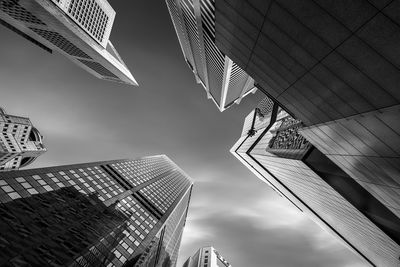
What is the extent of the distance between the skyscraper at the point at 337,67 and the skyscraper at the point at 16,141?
17296 centimetres

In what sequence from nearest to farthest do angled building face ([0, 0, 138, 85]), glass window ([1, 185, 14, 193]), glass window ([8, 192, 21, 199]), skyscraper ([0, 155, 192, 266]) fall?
skyscraper ([0, 155, 192, 266]) → glass window ([1, 185, 14, 193]) → glass window ([8, 192, 21, 199]) → angled building face ([0, 0, 138, 85])

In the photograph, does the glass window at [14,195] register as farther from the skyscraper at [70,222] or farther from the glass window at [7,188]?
the glass window at [7,188]

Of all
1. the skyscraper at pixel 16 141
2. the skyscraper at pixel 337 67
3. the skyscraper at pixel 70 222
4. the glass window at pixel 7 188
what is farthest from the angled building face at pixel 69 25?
the skyscraper at pixel 337 67

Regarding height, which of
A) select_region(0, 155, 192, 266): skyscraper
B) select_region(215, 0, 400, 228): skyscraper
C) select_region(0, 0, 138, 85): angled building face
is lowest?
select_region(0, 155, 192, 266): skyscraper

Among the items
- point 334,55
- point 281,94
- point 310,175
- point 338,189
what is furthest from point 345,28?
point 310,175

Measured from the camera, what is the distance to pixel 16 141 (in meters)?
158

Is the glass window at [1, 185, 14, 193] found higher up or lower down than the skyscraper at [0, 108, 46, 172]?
lower down

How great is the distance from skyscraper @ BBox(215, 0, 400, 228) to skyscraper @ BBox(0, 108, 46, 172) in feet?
567

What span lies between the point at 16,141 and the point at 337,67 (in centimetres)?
18949

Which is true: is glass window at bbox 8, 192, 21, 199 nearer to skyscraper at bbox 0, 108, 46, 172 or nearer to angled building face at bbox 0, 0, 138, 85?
angled building face at bbox 0, 0, 138, 85

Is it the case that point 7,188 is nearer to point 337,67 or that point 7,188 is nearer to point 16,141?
point 337,67

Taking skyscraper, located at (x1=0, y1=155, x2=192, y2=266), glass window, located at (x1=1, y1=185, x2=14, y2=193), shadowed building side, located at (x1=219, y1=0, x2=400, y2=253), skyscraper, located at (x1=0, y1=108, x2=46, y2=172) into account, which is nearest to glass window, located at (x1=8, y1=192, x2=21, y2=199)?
skyscraper, located at (x1=0, y1=155, x2=192, y2=266)

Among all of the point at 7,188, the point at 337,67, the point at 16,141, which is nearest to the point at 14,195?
the point at 7,188

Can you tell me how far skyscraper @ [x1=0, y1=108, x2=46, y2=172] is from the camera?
149 meters
